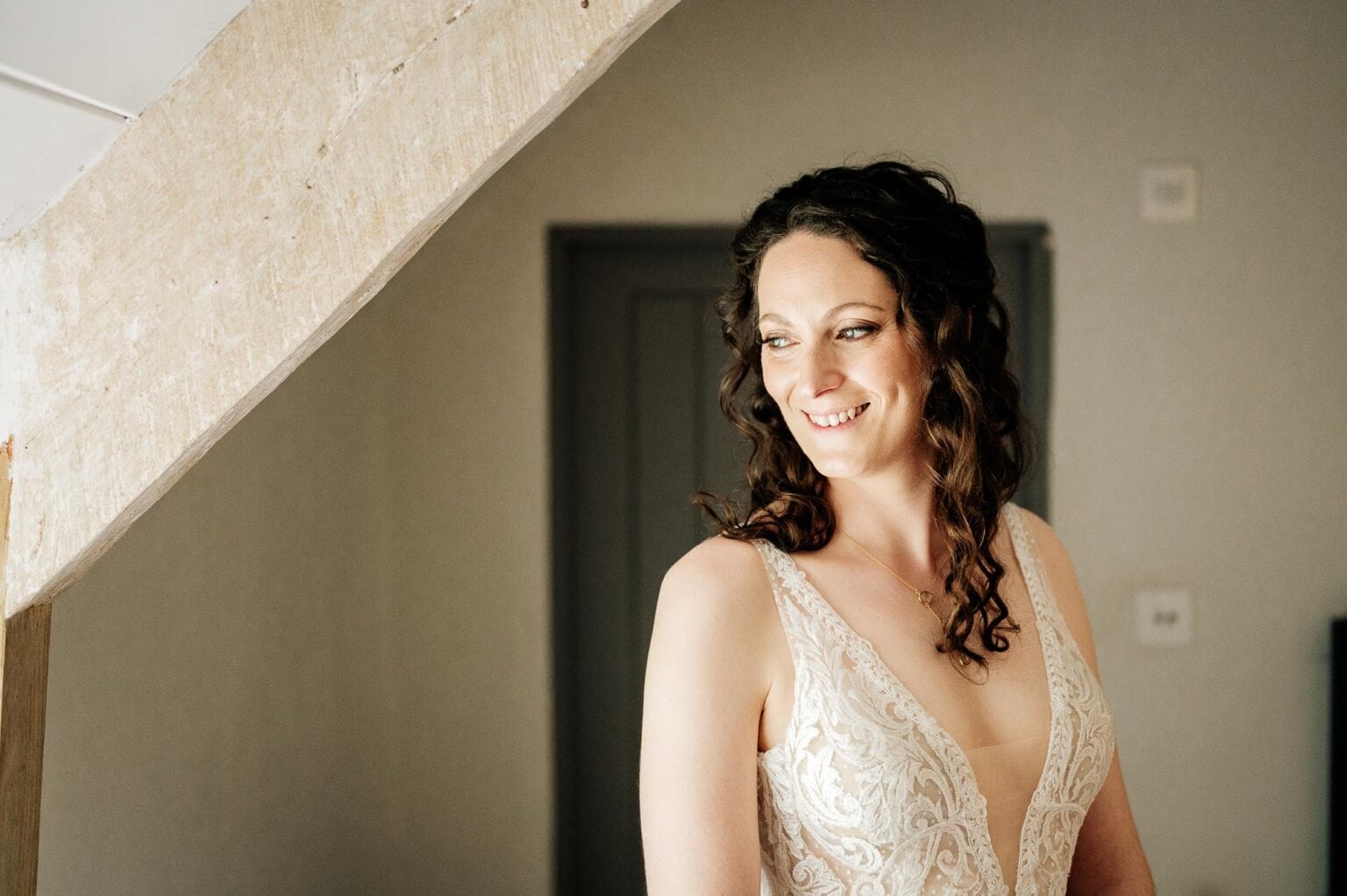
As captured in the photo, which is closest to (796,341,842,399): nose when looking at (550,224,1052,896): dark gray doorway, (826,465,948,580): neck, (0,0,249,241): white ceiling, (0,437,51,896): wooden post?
(826,465,948,580): neck

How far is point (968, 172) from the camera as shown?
2564mm

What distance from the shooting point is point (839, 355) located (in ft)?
3.67

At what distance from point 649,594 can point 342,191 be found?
6.57 ft

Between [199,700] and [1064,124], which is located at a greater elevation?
[1064,124]

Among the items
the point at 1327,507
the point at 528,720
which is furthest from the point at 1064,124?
the point at 528,720

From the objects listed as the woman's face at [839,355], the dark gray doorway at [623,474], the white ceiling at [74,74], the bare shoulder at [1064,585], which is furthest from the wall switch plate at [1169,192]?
the white ceiling at [74,74]

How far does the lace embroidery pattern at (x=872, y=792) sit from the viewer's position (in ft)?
3.38

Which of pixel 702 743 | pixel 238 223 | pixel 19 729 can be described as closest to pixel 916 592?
pixel 702 743

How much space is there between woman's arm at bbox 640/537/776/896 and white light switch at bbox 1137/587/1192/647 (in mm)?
1877

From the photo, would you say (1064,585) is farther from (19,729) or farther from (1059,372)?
(1059,372)

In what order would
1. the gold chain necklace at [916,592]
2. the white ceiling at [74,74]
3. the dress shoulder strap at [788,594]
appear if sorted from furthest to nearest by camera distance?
the gold chain necklace at [916,592]
the dress shoulder strap at [788,594]
the white ceiling at [74,74]

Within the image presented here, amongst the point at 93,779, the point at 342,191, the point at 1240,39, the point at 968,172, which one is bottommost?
the point at 93,779

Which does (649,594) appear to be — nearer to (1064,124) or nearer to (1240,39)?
(1064,124)

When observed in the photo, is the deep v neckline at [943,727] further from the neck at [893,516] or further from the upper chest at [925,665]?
the neck at [893,516]
